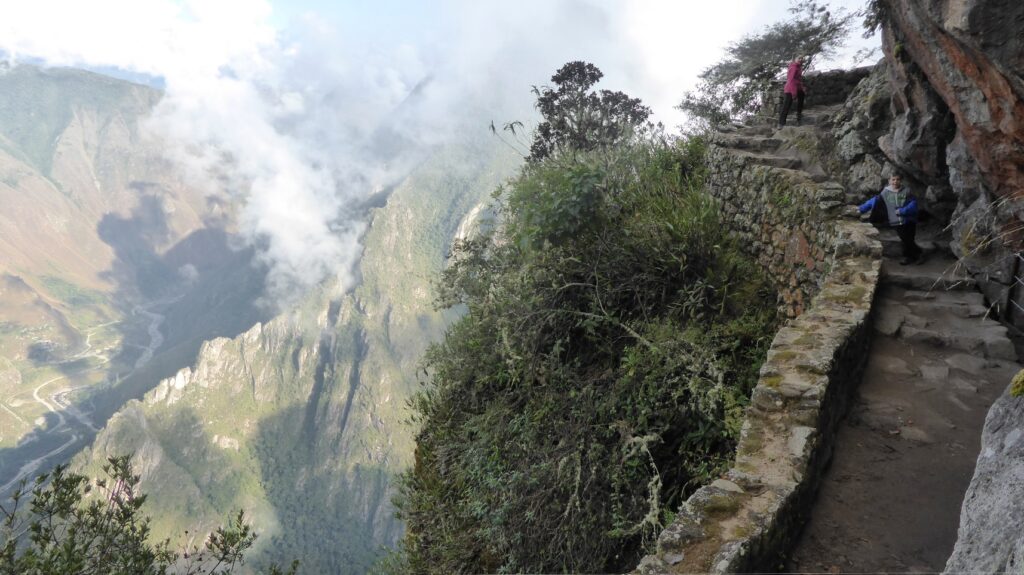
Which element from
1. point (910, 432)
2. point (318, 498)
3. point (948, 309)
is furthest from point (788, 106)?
point (318, 498)

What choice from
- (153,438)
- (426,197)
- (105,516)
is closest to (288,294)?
(426,197)

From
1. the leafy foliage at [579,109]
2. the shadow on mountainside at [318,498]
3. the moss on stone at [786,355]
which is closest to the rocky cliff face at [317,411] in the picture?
the shadow on mountainside at [318,498]

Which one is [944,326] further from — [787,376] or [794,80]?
[794,80]

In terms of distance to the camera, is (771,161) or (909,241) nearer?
(909,241)

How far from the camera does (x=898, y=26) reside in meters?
7.51

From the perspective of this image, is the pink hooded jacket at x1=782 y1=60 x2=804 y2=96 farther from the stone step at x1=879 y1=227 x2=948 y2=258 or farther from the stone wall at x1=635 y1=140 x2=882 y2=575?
the stone step at x1=879 y1=227 x2=948 y2=258

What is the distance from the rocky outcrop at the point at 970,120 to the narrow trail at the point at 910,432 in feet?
1.75

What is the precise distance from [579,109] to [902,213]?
37.5ft

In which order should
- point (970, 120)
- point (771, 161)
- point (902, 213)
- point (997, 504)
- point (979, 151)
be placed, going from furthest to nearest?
point (771, 161) < point (902, 213) < point (979, 151) < point (970, 120) < point (997, 504)

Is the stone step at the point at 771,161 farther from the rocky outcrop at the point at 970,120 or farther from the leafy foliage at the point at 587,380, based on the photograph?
the rocky outcrop at the point at 970,120

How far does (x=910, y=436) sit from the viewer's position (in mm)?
4219

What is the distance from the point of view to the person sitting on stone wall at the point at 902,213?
7.29m

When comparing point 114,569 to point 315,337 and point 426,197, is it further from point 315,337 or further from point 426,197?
point 426,197

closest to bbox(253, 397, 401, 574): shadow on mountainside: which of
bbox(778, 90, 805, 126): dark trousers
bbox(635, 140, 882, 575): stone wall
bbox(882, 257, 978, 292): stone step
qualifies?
bbox(778, 90, 805, 126): dark trousers
